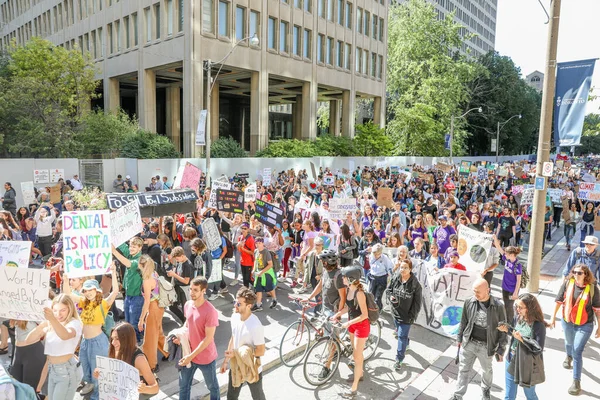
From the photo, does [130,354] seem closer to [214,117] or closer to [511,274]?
[511,274]

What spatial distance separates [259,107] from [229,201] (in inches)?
969

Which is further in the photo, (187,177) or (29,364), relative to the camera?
(187,177)

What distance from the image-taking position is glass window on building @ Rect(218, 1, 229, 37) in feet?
103

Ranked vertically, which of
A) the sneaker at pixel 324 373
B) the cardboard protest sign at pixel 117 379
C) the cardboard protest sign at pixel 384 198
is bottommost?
the sneaker at pixel 324 373

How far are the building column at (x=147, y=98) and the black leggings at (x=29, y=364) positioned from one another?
3186 centimetres

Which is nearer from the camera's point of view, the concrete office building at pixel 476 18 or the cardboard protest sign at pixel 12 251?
the cardboard protest sign at pixel 12 251

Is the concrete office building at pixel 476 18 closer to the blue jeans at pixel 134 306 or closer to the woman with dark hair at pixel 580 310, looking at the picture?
the woman with dark hair at pixel 580 310

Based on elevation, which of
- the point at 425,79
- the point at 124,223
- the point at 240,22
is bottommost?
the point at 124,223

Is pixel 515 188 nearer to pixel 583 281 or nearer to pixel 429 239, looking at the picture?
pixel 429 239

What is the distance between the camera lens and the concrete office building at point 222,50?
3067cm

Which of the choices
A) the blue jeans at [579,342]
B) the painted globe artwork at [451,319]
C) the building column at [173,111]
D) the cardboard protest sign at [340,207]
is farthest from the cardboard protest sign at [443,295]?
the building column at [173,111]

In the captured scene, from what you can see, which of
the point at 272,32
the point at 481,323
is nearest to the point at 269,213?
the point at 481,323

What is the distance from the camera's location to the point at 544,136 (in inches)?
374

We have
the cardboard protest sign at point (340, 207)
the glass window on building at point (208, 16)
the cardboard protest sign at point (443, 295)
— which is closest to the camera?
the cardboard protest sign at point (443, 295)
